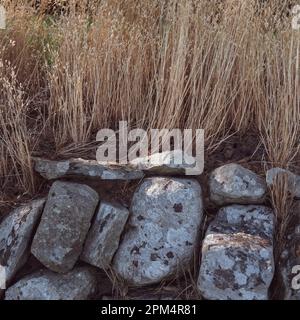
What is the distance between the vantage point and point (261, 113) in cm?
310

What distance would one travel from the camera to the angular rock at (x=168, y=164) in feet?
9.28

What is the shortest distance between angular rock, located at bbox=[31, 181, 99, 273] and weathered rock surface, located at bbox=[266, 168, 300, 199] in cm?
83

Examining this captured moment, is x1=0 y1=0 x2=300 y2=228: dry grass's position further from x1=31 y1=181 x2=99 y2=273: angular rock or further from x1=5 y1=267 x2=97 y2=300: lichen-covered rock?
x1=5 y1=267 x2=97 y2=300: lichen-covered rock

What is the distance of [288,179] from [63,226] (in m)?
1.08

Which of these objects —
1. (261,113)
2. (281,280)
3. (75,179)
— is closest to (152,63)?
(261,113)

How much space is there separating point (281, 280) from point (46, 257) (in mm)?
1052

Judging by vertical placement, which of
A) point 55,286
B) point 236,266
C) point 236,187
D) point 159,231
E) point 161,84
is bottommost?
point 55,286

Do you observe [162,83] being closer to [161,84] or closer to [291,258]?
[161,84]

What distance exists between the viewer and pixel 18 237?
8.91ft

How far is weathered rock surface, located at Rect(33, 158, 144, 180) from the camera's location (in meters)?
2.82

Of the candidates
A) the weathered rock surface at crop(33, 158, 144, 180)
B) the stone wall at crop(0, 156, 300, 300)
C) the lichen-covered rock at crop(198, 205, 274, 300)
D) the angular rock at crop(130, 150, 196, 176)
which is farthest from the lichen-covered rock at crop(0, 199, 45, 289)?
the lichen-covered rock at crop(198, 205, 274, 300)

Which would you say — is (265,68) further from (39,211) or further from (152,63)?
(39,211)

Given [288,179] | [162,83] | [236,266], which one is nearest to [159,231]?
[236,266]
